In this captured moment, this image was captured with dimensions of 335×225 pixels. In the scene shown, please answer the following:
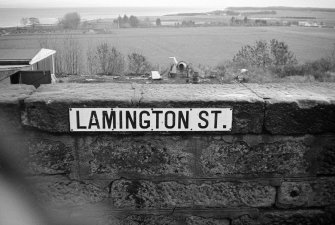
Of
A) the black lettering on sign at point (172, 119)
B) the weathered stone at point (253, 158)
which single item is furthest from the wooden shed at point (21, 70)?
the weathered stone at point (253, 158)

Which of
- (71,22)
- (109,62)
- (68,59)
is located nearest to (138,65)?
(109,62)

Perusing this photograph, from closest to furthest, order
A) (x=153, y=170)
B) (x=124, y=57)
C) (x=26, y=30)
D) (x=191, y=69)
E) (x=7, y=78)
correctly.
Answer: (x=153, y=170) < (x=7, y=78) < (x=191, y=69) < (x=124, y=57) < (x=26, y=30)

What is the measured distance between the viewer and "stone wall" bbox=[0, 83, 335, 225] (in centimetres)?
257

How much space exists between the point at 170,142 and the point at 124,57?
83.6ft

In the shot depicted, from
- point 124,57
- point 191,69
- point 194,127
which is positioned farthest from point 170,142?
point 124,57

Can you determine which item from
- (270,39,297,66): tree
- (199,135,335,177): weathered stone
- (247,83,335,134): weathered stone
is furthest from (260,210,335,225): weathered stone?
(270,39,297,66): tree

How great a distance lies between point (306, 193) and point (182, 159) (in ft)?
3.24

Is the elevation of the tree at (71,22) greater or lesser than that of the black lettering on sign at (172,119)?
greater

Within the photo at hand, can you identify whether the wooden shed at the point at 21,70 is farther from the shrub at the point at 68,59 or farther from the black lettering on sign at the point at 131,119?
the shrub at the point at 68,59

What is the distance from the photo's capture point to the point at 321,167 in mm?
2764

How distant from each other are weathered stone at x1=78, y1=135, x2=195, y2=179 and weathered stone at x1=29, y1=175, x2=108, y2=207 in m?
0.11

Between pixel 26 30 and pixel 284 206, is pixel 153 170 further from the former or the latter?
pixel 26 30

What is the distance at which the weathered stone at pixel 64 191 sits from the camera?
2.65m

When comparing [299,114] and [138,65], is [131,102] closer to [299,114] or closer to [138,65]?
[299,114]
